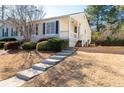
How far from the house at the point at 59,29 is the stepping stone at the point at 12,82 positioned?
7319mm

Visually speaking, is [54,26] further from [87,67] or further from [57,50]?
[87,67]

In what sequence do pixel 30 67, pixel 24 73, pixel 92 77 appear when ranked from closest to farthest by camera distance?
pixel 92 77
pixel 24 73
pixel 30 67

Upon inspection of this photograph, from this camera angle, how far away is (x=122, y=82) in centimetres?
714

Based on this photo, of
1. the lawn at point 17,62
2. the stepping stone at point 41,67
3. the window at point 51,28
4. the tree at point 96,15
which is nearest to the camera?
the stepping stone at point 41,67

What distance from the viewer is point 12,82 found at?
25.6 ft

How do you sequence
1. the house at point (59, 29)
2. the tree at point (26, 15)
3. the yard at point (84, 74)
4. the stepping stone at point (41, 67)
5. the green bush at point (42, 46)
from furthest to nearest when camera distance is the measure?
1. the house at point (59, 29)
2. the tree at point (26, 15)
3. the green bush at point (42, 46)
4. the stepping stone at point (41, 67)
5. the yard at point (84, 74)

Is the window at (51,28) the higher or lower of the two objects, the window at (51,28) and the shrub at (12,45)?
the higher

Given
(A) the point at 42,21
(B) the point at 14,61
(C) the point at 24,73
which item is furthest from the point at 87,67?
(A) the point at 42,21

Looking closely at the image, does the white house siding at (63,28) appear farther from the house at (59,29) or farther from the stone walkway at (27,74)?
the stone walkway at (27,74)

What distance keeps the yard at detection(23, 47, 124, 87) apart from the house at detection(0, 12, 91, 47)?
5523 mm

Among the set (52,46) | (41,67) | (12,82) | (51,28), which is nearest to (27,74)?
(12,82)

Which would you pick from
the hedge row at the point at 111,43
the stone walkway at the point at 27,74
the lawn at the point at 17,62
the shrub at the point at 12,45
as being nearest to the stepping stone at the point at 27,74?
the stone walkway at the point at 27,74

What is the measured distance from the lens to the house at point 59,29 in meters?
15.4

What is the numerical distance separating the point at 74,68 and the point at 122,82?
7.62ft
